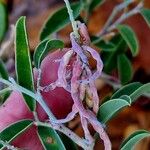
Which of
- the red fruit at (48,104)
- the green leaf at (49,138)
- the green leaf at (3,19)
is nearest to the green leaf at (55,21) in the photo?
the green leaf at (3,19)

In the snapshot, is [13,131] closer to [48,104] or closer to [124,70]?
[48,104]

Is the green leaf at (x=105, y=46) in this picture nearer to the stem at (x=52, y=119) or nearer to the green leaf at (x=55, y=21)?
the green leaf at (x=55, y=21)

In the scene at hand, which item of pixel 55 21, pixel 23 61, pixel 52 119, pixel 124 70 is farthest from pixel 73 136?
pixel 124 70

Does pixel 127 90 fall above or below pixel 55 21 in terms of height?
below

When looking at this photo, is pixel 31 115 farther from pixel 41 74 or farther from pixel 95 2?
pixel 95 2

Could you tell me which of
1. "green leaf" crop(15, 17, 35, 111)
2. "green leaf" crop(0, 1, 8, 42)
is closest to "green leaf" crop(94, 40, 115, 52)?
"green leaf" crop(0, 1, 8, 42)

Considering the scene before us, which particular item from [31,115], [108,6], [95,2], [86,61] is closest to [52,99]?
[31,115]
